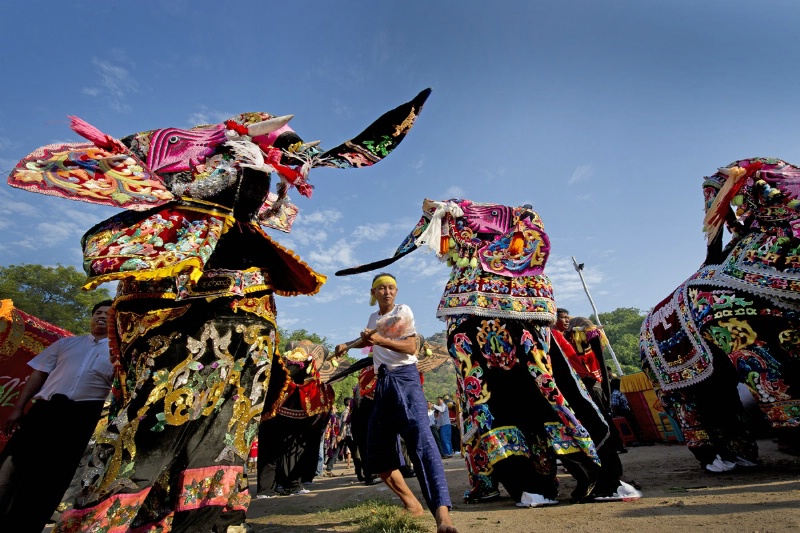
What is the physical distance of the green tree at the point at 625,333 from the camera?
4038cm

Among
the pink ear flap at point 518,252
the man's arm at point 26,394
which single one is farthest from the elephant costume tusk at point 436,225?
the man's arm at point 26,394

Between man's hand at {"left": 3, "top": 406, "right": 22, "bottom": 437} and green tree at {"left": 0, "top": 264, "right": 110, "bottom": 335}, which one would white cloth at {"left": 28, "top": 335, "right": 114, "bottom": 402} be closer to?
man's hand at {"left": 3, "top": 406, "right": 22, "bottom": 437}

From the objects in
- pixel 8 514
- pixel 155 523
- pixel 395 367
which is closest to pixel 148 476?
pixel 155 523

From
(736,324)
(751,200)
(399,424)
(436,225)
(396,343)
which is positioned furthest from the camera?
(436,225)

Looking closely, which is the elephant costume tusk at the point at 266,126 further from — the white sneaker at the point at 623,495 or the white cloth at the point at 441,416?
the white cloth at the point at 441,416

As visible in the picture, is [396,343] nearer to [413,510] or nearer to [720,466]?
[413,510]

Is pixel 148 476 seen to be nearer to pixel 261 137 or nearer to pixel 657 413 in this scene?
pixel 261 137

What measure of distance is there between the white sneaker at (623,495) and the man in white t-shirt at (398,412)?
49.9 inches

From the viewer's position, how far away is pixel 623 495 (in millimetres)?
3137

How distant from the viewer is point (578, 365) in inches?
235

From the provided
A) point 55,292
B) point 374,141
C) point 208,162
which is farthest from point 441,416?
point 55,292

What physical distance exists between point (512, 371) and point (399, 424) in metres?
1.24

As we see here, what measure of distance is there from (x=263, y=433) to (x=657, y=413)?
7.37m

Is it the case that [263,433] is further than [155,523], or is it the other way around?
[263,433]
